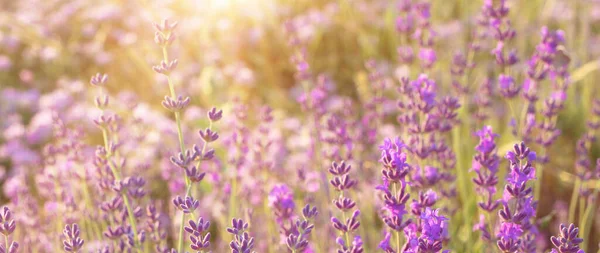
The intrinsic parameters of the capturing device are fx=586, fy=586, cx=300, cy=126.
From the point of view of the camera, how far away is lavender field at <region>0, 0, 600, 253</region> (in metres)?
1.46

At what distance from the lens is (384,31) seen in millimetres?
4297

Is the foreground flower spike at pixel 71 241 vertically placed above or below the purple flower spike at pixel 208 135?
below

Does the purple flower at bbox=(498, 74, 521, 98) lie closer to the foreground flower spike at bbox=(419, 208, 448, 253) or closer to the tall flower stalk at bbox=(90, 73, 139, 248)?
the foreground flower spike at bbox=(419, 208, 448, 253)

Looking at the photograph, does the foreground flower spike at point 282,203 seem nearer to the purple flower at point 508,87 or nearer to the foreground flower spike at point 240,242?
the foreground flower spike at point 240,242

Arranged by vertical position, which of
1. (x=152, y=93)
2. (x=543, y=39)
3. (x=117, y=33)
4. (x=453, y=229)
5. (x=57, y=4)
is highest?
(x=57, y=4)

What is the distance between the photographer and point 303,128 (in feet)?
10.9

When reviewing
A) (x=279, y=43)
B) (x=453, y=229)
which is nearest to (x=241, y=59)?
(x=279, y=43)

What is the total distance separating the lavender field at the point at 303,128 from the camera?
4.80ft

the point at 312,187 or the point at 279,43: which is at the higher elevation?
the point at 279,43

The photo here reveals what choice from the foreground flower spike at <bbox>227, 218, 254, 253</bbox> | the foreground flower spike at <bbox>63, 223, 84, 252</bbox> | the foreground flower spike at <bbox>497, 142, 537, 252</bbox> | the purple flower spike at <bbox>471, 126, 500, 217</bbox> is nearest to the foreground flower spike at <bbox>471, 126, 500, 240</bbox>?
the purple flower spike at <bbox>471, 126, 500, 217</bbox>

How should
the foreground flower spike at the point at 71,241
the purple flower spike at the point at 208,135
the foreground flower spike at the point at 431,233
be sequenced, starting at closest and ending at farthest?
the foreground flower spike at the point at 431,233 → the foreground flower spike at the point at 71,241 → the purple flower spike at the point at 208,135

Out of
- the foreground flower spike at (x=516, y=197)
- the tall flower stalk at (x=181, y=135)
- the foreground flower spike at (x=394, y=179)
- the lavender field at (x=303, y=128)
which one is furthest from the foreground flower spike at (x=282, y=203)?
the foreground flower spike at (x=516, y=197)

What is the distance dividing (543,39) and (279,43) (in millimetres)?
2644

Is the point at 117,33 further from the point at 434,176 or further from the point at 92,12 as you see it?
the point at 434,176
